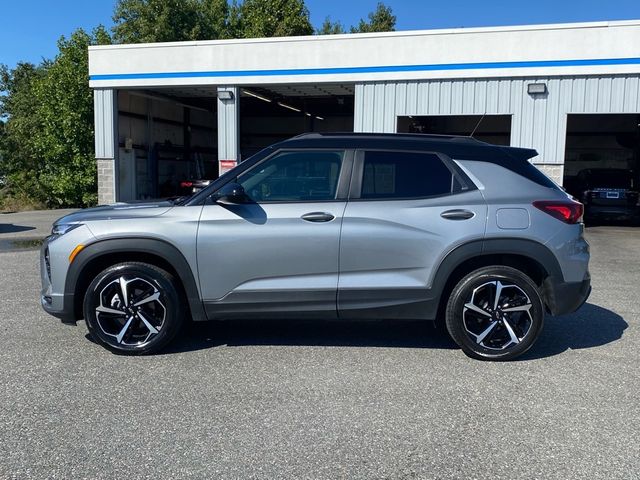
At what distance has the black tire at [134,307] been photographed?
4879 mm

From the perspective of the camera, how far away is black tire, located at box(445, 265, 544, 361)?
4.83m

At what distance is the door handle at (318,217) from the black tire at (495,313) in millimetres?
1248

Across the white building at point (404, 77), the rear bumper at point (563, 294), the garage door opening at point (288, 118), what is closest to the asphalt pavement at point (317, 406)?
the rear bumper at point (563, 294)

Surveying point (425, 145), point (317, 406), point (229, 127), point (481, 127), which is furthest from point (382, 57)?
point (317, 406)

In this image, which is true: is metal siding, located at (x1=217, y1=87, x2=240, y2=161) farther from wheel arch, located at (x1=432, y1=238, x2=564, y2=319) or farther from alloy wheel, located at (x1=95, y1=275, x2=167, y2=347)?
wheel arch, located at (x1=432, y1=238, x2=564, y2=319)

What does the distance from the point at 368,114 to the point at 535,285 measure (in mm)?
11944

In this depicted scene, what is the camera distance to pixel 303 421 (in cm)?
376

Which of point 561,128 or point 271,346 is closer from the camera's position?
point 271,346

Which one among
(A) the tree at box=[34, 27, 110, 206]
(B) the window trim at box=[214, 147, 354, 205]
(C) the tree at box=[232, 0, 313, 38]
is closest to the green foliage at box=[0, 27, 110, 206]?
(A) the tree at box=[34, 27, 110, 206]

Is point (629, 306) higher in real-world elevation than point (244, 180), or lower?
lower

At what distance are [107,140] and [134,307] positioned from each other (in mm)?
14454

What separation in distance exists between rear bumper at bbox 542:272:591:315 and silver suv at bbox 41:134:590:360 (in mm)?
11

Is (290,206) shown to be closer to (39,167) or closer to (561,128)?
(561,128)

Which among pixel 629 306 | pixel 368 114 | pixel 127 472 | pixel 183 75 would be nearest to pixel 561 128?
pixel 368 114
